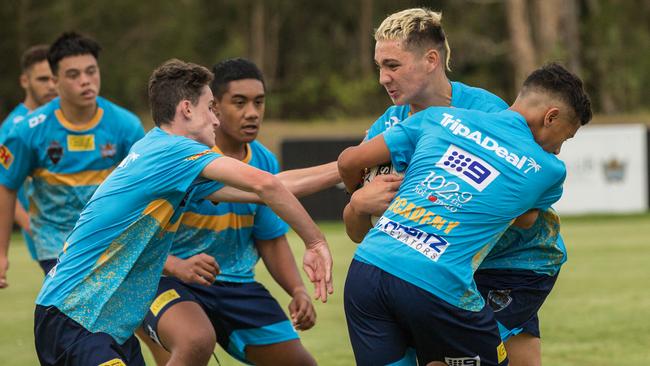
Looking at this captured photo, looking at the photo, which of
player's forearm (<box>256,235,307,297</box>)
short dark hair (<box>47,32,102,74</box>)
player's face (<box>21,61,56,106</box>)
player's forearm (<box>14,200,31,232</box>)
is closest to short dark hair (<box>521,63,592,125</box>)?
player's forearm (<box>256,235,307,297</box>)

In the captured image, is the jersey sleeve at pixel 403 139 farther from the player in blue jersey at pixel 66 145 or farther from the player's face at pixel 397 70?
the player in blue jersey at pixel 66 145

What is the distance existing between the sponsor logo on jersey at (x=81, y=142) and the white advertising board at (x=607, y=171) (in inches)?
612

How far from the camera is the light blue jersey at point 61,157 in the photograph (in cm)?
824

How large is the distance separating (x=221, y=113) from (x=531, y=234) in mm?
2128

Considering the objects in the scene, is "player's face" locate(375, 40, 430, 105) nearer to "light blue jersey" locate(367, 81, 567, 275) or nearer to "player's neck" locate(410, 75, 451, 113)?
"player's neck" locate(410, 75, 451, 113)

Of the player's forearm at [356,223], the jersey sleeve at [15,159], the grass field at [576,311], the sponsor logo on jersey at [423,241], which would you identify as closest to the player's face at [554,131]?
the sponsor logo on jersey at [423,241]

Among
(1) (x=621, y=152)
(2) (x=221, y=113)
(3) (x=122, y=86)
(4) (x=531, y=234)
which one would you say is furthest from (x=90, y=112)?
(3) (x=122, y=86)

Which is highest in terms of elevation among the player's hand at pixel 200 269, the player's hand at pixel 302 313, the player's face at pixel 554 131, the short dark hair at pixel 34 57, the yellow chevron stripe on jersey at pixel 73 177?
the player's face at pixel 554 131

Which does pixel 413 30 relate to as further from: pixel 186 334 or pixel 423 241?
pixel 186 334

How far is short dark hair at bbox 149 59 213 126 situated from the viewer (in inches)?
207

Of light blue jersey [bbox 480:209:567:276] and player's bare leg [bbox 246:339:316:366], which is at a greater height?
light blue jersey [bbox 480:209:567:276]

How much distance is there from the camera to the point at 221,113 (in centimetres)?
664

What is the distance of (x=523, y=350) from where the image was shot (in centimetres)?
589

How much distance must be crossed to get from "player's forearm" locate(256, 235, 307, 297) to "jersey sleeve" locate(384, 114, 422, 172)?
80.8 inches
